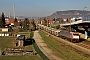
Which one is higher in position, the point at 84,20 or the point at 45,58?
the point at 84,20

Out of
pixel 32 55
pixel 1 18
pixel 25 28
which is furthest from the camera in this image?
pixel 1 18

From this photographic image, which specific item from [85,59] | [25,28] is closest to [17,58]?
[85,59]

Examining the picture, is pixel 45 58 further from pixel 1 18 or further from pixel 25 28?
pixel 1 18

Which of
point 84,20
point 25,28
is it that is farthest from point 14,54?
point 25,28

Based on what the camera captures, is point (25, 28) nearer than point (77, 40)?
No

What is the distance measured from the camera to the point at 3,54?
124 feet

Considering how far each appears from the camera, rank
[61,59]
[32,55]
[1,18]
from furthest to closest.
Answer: [1,18] < [32,55] < [61,59]

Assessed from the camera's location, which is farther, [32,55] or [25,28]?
[25,28]

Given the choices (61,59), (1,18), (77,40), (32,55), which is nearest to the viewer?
(61,59)

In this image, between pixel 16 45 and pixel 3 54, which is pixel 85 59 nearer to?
pixel 3 54

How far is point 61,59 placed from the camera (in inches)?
1292

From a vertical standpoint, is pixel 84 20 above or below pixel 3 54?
above

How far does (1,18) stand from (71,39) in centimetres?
7831

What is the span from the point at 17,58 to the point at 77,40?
29.9 m
